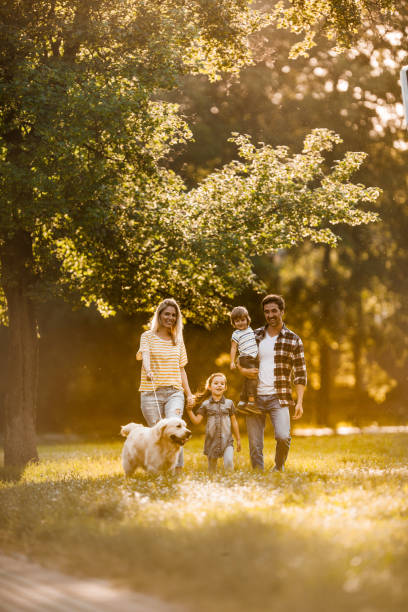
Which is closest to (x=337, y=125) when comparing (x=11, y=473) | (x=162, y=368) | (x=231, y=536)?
(x=11, y=473)

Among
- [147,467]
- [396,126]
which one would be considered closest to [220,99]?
[396,126]

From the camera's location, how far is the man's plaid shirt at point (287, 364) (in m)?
10.7

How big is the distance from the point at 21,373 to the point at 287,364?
7.71 metres

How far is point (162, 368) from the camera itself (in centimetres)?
1072

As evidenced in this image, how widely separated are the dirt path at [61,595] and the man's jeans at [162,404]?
4.61 m

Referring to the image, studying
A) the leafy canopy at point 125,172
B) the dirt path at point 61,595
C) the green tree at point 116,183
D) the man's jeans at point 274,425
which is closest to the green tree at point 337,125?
the green tree at point 116,183

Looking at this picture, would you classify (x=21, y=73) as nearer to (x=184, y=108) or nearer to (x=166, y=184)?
(x=166, y=184)

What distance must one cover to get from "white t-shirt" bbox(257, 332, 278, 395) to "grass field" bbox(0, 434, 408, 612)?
3.59 ft

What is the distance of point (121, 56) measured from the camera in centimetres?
1484

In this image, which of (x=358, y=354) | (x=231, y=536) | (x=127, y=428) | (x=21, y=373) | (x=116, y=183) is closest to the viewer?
(x=231, y=536)

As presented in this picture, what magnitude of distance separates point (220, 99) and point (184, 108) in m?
2.32

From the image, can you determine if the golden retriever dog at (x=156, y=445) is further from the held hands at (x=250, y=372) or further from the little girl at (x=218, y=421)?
the little girl at (x=218, y=421)

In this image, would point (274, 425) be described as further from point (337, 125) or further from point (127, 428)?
point (337, 125)

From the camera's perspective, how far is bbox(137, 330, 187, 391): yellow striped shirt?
10.7 m
